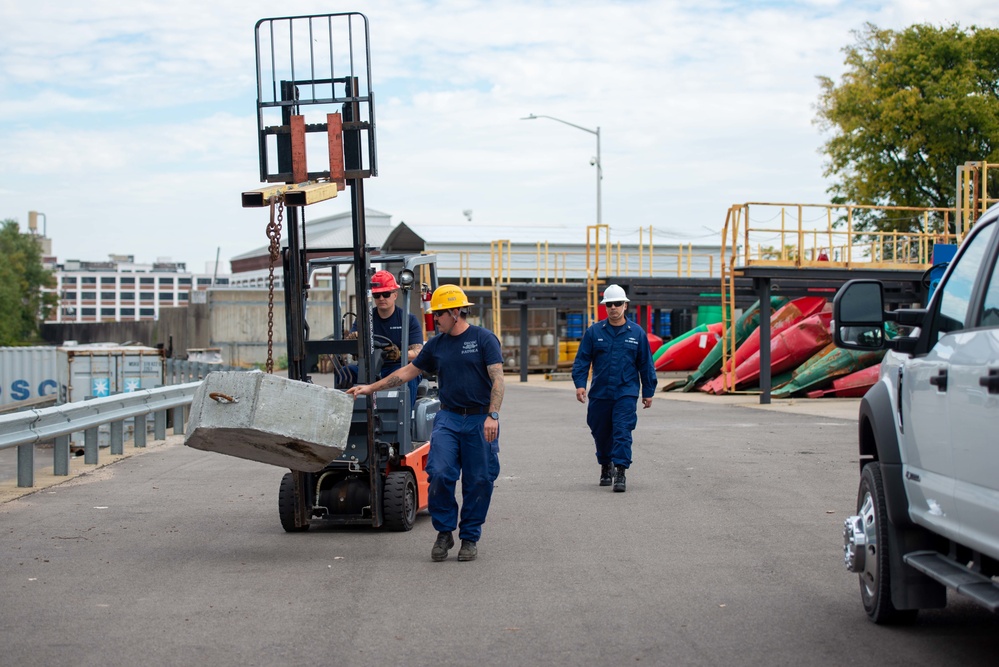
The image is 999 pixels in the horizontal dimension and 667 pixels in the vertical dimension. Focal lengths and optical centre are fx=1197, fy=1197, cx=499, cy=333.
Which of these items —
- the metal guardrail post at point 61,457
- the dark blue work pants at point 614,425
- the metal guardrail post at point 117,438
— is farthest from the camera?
the metal guardrail post at point 117,438

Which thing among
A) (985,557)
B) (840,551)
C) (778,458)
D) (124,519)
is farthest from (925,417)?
(778,458)

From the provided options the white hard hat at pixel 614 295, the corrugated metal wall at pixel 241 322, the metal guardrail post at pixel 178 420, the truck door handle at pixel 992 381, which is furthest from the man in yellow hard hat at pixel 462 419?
the corrugated metal wall at pixel 241 322

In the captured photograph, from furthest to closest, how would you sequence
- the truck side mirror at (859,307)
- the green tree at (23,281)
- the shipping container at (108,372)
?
the green tree at (23,281) → the shipping container at (108,372) → the truck side mirror at (859,307)

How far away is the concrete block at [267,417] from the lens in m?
7.62

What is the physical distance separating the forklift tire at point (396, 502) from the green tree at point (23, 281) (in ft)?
257

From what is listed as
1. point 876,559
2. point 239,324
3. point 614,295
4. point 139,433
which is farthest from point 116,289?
point 876,559

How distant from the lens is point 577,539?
862 cm

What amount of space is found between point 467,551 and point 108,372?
50.3 ft

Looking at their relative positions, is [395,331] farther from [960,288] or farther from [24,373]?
[24,373]

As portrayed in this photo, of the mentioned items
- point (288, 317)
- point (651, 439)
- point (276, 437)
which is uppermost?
point (288, 317)

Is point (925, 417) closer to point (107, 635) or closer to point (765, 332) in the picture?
point (107, 635)

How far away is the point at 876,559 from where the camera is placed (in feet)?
19.2

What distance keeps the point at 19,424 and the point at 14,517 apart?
1.69 metres

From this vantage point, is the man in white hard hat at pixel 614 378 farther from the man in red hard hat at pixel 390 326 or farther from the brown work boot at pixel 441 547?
the brown work boot at pixel 441 547
